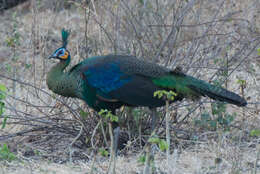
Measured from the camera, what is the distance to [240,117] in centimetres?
560

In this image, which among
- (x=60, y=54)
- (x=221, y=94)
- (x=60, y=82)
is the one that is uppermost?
(x=60, y=54)

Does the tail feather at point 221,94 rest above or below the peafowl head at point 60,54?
below

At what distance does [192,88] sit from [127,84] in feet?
2.01

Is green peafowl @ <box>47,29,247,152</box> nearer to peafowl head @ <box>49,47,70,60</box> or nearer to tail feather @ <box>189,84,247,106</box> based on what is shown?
tail feather @ <box>189,84,247,106</box>

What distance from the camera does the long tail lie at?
4289mm

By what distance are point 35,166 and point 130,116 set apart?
125cm

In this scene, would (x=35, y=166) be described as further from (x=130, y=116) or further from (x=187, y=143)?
(x=187, y=143)

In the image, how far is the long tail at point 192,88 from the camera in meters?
4.29

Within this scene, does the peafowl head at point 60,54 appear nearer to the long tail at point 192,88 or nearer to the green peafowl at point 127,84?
the green peafowl at point 127,84

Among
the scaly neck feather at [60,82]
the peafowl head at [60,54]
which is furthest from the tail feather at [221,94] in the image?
the peafowl head at [60,54]

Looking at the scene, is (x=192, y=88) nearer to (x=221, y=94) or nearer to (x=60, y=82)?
(x=221, y=94)

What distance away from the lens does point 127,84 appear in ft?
14.4

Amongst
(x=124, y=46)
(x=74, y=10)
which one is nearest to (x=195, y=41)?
(x=124, y=46)

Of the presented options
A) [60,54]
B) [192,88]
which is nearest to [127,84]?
[192,88]
